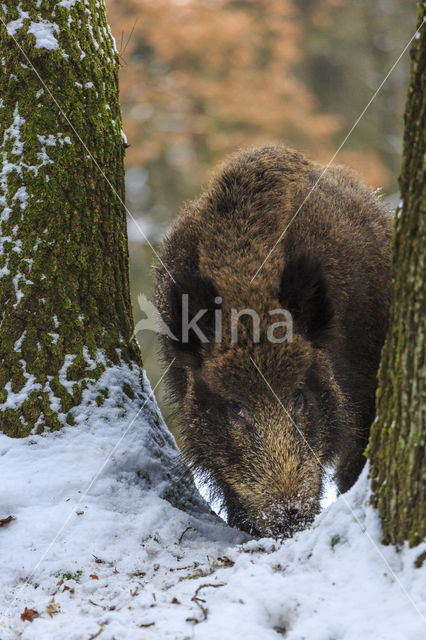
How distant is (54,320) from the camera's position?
3.94 metres

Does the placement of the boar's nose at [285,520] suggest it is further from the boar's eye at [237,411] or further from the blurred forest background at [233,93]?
the blurred forest background at [233,93]

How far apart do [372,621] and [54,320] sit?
261 centimetres

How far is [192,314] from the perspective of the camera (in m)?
3.89

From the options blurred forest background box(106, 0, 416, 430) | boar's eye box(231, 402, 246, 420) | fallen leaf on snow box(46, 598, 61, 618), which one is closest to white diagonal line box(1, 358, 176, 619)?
fallen leaf on snow box(46, 598, 61, 618)

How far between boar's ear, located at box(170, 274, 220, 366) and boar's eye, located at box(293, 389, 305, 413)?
61 centimetres

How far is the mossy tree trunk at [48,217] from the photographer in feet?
12.7

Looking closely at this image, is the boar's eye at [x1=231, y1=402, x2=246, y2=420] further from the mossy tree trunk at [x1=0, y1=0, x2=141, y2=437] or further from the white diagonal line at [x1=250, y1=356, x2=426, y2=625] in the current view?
the mossy tree trunk at [x1=0, y1=0, x2=141, y2=437]

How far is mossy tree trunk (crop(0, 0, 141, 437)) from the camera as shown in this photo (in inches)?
153

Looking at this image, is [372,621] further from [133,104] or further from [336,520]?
[133,104]

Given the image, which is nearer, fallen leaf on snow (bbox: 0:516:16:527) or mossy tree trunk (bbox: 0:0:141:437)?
fallen leaf on snow (bbox: 0:516:16:527)

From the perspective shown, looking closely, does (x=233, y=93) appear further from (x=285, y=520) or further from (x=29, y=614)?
(x=29, y=614)

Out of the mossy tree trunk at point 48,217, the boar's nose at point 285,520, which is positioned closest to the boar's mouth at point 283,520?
the boar's nose at point 285,520

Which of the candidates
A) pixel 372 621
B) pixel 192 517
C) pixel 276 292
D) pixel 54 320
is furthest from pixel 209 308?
pixel 372 621

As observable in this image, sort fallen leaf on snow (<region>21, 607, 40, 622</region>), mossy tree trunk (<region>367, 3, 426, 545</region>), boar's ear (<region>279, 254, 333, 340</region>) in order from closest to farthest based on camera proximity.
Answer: mossy tree trunk (<region>367, 3, 426, 545</region>) → fallen leaf on snow (<region>21, 607, 40, 622</region>) → boar's ear (<region>279, 254, 333, 340</region>)
